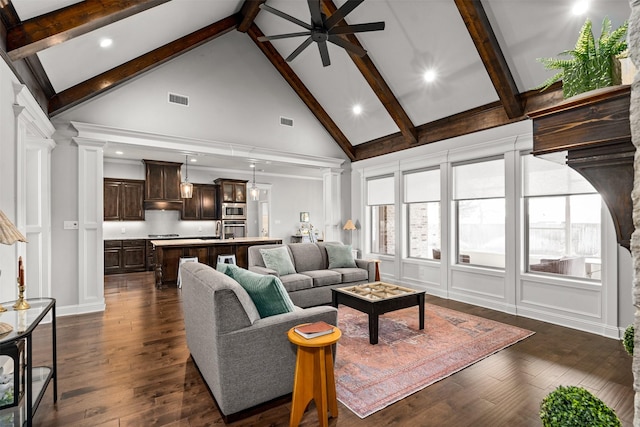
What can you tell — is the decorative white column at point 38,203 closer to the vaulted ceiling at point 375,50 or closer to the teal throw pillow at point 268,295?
the vaulted ceiling at point 375,50

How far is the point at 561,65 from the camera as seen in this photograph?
3.45 ft

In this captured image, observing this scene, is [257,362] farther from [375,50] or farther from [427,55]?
[375,50]

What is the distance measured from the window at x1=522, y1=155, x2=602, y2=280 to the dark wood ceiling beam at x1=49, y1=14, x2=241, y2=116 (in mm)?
5269

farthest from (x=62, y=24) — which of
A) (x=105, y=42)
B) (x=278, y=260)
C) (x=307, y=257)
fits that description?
(x=307, y=257)

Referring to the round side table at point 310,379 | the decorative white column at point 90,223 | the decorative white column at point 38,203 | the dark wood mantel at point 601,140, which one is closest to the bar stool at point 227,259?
the decorative white column at point 90,223

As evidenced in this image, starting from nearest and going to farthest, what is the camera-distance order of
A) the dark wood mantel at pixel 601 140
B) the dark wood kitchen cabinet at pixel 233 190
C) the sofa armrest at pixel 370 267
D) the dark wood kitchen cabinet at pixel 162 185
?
1. the dark wood mantel at pixel 601 140
2. the sofa armrest at pixel 370 267
3. the dark wood kitchen cabinet at pixel 162 185
4. the dark wood kitchen cabinet at pixel 233 190

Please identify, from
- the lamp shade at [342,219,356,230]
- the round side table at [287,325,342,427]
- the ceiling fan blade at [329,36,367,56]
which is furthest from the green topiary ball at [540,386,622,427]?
the lamp shade at [342,219,356,230]

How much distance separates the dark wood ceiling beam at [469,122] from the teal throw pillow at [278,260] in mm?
3198

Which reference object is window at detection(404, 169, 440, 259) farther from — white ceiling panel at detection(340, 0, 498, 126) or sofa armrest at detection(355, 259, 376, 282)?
sofa armrest at detection(355, 259, 376, 282)

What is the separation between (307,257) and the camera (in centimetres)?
539

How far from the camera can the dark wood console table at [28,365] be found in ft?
5.77

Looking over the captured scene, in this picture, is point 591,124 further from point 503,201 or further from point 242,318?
point 503,201

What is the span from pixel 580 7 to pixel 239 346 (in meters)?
4.59

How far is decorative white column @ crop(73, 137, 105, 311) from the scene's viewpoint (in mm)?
4613
